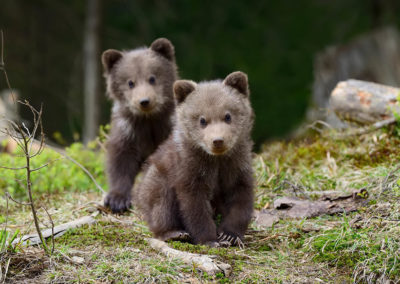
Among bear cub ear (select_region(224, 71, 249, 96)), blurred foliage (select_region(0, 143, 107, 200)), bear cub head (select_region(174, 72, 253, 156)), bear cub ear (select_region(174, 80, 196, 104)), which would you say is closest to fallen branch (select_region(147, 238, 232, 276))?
bear cub head (select_region(174, 72, 253, 156))

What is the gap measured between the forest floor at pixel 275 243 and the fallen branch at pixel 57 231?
0.21 feet

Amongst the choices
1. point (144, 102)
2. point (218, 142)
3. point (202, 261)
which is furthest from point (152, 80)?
point (202, 261)

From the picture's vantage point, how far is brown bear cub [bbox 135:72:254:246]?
4645 millimetres

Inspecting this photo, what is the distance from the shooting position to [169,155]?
4.99m

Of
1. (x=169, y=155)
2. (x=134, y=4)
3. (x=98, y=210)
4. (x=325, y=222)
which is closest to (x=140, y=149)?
(x=98, y=210)

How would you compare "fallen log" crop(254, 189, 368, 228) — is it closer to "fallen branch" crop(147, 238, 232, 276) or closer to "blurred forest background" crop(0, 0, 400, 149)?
"fallen branch" crop(147, 238, 232, 276)

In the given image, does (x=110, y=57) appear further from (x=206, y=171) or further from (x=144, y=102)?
(x=206, y=171)

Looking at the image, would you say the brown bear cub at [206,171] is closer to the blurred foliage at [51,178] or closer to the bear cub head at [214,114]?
the bear cub head at [214,114]

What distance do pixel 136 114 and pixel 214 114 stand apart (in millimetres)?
1868

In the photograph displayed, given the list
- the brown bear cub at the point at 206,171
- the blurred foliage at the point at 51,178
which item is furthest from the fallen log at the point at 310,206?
the blurred foliage at the point at 51,178

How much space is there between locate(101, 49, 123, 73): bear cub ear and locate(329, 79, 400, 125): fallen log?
2.68m

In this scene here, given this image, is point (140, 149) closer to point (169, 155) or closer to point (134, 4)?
point (169, 155)

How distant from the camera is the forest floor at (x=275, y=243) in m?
3.93

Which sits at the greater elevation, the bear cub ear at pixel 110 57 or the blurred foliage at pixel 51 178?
the bear cub ear at pixel 110 57
